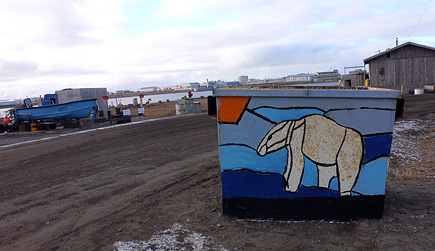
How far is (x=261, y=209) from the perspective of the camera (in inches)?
174

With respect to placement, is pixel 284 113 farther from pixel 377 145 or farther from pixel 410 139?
pixel 410 139

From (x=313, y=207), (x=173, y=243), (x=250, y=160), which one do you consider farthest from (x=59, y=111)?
(x=313, y=207)

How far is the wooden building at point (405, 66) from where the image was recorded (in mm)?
24891

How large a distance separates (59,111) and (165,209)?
17340 millimetres

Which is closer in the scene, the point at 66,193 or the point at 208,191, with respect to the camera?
the point at 208,191

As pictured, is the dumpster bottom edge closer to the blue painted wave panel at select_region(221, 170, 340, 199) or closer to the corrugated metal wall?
the blue painted wave panel at select_region(221, 170, 340, 199)

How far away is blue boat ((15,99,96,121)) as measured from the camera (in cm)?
1948

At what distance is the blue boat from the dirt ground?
1025 centimetres

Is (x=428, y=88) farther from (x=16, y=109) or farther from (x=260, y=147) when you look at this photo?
(x=16, y=109)

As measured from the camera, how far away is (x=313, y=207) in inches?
169

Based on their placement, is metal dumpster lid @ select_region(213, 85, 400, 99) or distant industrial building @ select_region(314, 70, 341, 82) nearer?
metal dumpster lid @ select_region(213, 85, 400, 99)

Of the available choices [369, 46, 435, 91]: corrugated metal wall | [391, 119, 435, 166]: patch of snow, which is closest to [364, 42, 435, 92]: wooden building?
[369, 46, 435, 91]: corrugated metal wall

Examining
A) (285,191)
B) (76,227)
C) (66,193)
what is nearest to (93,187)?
(66,193)

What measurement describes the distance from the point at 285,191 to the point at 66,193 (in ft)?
14.9
